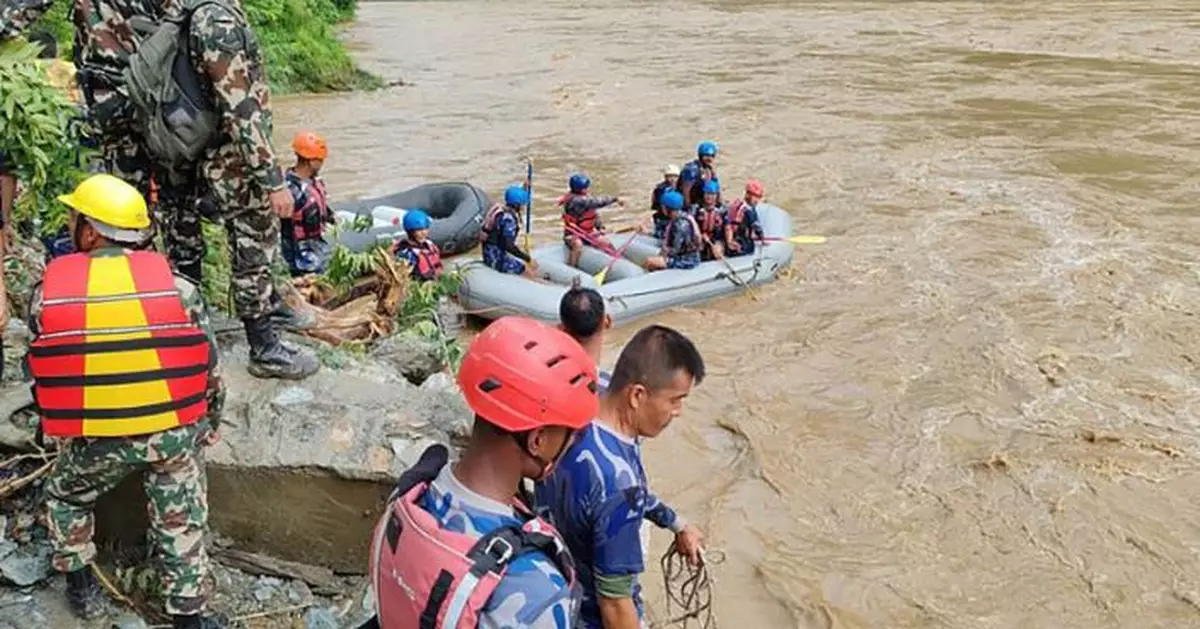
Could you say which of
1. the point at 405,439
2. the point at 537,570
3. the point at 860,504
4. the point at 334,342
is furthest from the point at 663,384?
the point at 860,504

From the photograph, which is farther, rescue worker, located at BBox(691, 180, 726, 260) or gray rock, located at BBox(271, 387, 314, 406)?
rescue worker, located at BBox(691, 180, 726, 260)

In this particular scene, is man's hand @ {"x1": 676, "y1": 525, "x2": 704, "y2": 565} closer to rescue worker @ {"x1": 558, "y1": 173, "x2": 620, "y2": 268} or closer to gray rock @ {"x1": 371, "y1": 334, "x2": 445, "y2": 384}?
Result: gray rock @ {"x1": 371, "y1": 334, "x2": 445, "y2": 384}

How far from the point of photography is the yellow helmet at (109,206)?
8.93 feet

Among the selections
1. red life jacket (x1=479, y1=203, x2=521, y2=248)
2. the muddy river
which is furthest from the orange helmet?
the muddy river

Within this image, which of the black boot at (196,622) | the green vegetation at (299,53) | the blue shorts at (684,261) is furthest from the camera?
the green vegetation at (299,53)

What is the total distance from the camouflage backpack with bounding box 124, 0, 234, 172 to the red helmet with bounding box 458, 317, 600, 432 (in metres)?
1.94

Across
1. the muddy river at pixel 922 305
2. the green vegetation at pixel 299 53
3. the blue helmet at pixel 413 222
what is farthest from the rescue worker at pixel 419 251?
the green vegetation at pixel 299 53

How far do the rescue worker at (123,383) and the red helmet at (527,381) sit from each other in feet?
3.83

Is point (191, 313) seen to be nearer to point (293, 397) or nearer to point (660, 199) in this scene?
point (293, 397)

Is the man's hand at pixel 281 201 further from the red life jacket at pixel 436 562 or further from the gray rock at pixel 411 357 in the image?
the red life jacket at pixel 436 562

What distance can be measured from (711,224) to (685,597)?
5675mm

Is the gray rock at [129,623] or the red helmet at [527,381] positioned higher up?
the red helmet at [527,381]

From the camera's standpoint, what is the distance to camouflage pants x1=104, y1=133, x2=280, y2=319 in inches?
141

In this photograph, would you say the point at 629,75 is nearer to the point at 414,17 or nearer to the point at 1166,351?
the point at 1166,351
